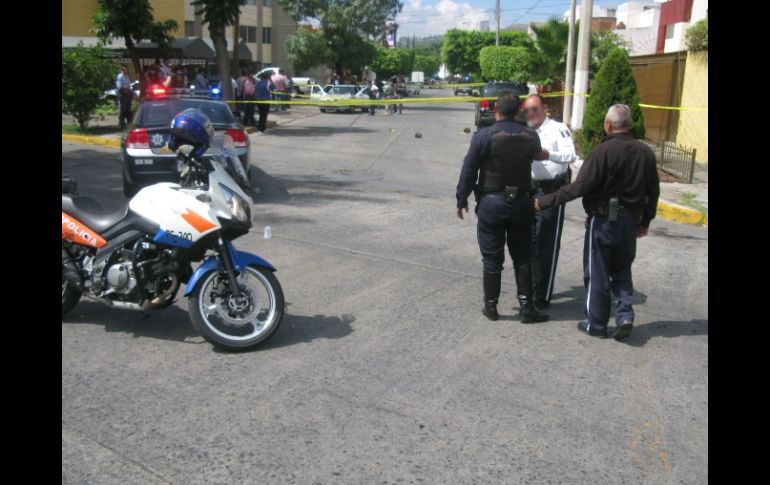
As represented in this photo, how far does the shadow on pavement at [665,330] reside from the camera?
5797 mm

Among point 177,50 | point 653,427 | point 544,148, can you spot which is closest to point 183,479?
point 653,427

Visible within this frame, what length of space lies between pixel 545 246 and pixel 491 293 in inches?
30.0

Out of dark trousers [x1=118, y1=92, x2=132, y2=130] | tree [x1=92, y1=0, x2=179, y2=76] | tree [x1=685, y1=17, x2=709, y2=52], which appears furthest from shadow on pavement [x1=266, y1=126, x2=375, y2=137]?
tree [x1=685, y1=17, x2=709, y2=52]

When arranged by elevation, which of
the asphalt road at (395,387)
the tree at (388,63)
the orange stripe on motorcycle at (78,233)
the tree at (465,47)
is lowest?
the asphalt road at (395,387)

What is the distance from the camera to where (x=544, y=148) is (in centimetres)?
626

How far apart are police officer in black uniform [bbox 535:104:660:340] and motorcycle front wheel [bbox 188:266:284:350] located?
222cm

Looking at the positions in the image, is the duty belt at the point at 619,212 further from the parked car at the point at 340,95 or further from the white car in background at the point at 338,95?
the white car in background at the point at 338,95

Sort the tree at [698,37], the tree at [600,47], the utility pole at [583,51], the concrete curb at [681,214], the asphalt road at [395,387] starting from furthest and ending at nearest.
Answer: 1. the tree at [600,47]
2. the utility pole at [583,51]
3. the tree at [698,37]
4. the concrete curb at [681,214]
5. the asphalt road at [395,387]

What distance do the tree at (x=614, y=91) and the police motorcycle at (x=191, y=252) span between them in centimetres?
1071

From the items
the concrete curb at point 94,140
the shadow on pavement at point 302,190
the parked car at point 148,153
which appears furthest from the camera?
the concrete curb at point 94,140

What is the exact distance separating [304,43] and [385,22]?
23.3 feet

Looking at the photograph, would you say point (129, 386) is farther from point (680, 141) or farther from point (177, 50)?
point (177, 50)

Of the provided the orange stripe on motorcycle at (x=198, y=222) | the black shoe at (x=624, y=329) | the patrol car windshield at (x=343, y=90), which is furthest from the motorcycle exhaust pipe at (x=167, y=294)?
the patrol car windshield at (x=343, y=90)

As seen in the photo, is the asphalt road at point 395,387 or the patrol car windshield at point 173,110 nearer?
the asphalt road at point 395,387
